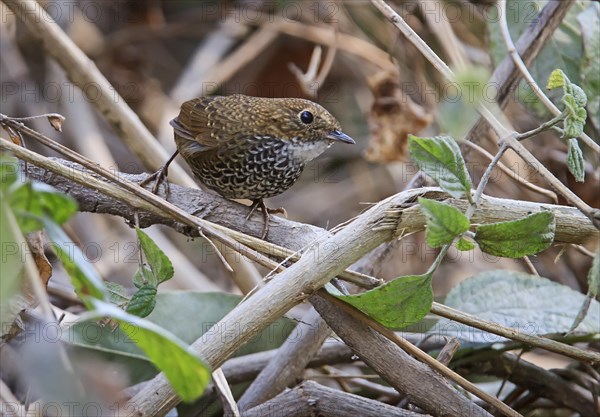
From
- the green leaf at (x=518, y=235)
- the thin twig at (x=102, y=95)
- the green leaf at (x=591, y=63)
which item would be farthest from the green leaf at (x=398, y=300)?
the green leaf at (x=591, y=63)

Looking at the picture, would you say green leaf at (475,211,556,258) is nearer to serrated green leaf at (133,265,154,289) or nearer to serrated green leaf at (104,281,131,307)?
serrated green leaf at (133,265,154,289)

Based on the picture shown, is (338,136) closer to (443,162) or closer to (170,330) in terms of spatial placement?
(170,330)

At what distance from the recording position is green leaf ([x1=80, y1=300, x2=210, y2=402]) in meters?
1.18

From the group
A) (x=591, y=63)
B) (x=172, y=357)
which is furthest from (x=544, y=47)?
(x=172, y=357)

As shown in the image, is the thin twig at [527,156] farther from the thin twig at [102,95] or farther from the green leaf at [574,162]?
the thin twig at [102,95]

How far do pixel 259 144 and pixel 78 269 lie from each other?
1.52m

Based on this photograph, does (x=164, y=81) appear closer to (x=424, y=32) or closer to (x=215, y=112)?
(x=424, y=32)

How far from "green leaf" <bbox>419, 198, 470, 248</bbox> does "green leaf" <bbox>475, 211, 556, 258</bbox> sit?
0.09 metres

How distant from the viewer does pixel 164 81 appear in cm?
553

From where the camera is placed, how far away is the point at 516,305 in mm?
2477

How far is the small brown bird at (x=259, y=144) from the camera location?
2664 mm

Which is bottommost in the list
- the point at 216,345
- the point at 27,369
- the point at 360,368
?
the point at 360,368

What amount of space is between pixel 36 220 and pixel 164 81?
14.4ft

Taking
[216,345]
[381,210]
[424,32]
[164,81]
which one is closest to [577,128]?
[381,210]
